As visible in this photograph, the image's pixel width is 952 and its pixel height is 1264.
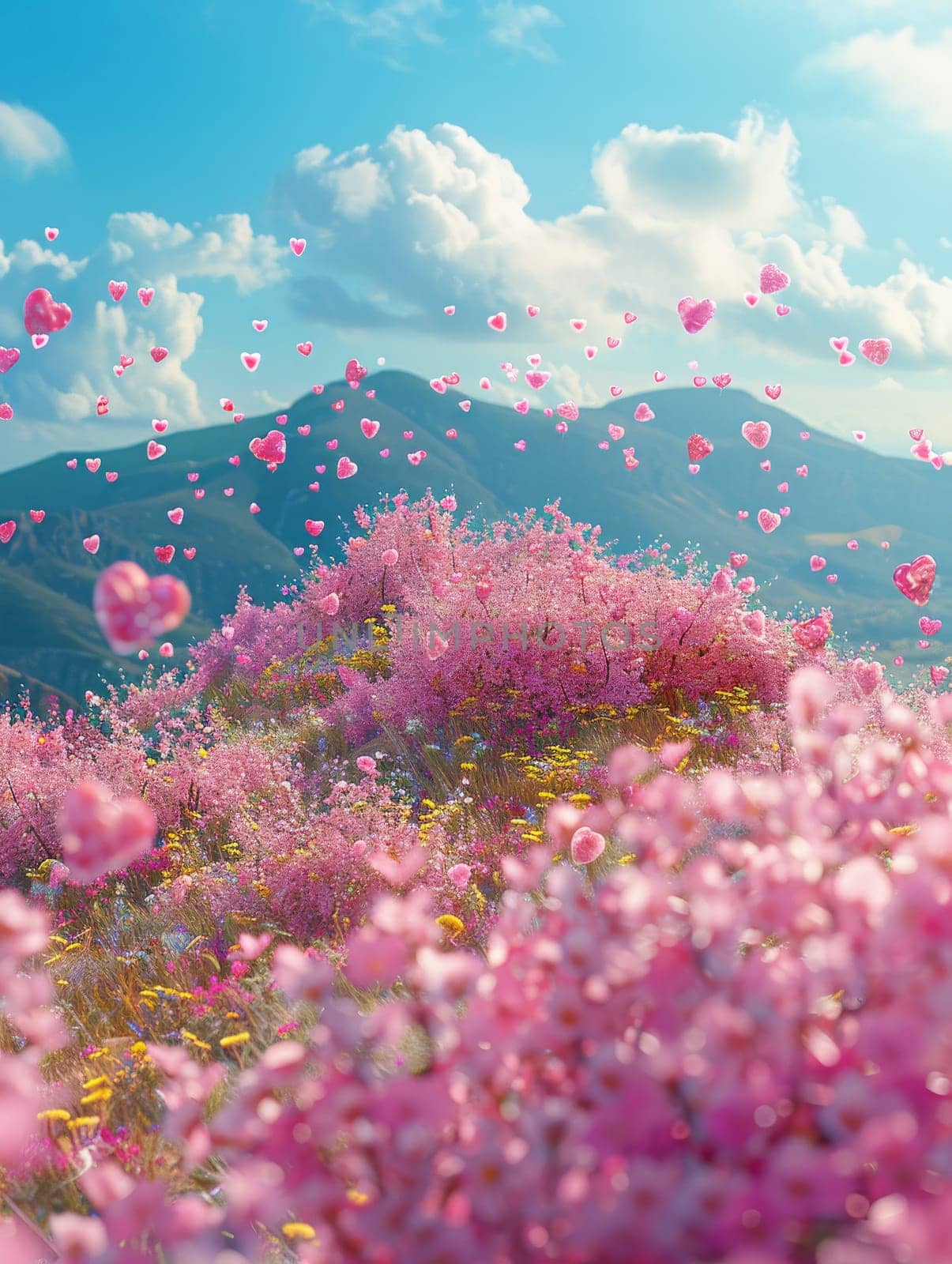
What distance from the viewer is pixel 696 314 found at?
31.0 ft

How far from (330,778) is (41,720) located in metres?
5.96

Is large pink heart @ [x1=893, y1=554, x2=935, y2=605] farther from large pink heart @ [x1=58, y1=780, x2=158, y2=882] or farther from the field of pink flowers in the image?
large pink heart @ [x1=58, y1=780, x2=158, y2=882]

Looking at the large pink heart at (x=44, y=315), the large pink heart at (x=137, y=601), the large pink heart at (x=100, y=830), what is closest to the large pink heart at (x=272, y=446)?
the large pink heart at (x=44, y=315)

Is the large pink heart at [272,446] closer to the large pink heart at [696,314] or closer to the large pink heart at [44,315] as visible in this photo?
the large pink heart at [44,315]

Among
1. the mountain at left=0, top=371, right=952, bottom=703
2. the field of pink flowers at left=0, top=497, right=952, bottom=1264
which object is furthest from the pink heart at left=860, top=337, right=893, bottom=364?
the mountain at left=0, top=371, right=952, bottom=703

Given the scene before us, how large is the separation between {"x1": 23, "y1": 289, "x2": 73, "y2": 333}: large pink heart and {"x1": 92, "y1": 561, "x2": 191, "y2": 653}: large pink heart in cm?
659

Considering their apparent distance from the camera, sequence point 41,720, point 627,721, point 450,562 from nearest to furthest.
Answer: point 627,721 → point 41,720 → point 450,562

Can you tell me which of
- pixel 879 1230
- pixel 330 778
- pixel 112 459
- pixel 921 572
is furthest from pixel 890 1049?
pixel 112 459

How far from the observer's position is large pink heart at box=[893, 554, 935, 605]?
7188mm

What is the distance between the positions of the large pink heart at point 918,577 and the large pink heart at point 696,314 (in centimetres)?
359

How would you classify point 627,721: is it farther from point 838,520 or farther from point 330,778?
point 838,520

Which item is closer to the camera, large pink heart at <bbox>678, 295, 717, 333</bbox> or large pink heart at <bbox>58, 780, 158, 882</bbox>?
large pink heart at <bbox>58, 780, 158, 882</bbox>

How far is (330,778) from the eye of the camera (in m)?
9.01

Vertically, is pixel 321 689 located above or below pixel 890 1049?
below
